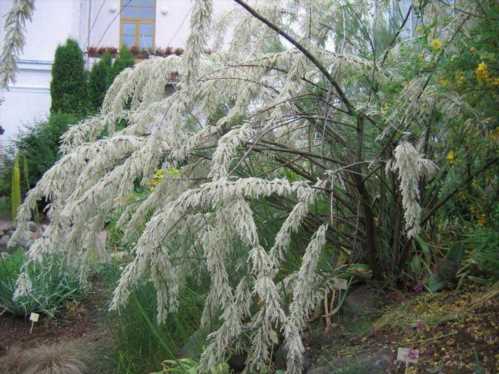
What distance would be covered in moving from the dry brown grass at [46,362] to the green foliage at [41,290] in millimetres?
917

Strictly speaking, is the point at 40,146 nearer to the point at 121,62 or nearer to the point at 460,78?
the point at 121,62

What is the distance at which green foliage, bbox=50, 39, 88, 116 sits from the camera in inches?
553

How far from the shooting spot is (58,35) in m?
15.5

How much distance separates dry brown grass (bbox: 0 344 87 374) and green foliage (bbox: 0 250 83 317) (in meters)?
0.92

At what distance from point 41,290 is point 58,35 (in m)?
11.9

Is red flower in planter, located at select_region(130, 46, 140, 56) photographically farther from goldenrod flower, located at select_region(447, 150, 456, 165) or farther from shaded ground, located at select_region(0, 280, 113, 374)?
goldenrod flower, located at select_region(447, 150, 456, 165)

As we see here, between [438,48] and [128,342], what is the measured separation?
86.7 inches

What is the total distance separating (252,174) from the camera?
339 centimetres

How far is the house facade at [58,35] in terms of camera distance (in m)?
15.0

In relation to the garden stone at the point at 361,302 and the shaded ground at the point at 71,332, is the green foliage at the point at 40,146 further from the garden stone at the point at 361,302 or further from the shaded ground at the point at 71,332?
the garden stone at the point at 361,302

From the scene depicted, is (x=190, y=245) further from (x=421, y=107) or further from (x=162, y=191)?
(x=421, y=107)

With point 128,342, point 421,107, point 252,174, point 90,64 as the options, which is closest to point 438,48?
point 421,107

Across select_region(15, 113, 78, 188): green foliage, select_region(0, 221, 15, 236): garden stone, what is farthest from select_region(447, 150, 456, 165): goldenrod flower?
select_region(15, 113, 78, 188): green foliage

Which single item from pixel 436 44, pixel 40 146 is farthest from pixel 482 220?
pixel 40 146
